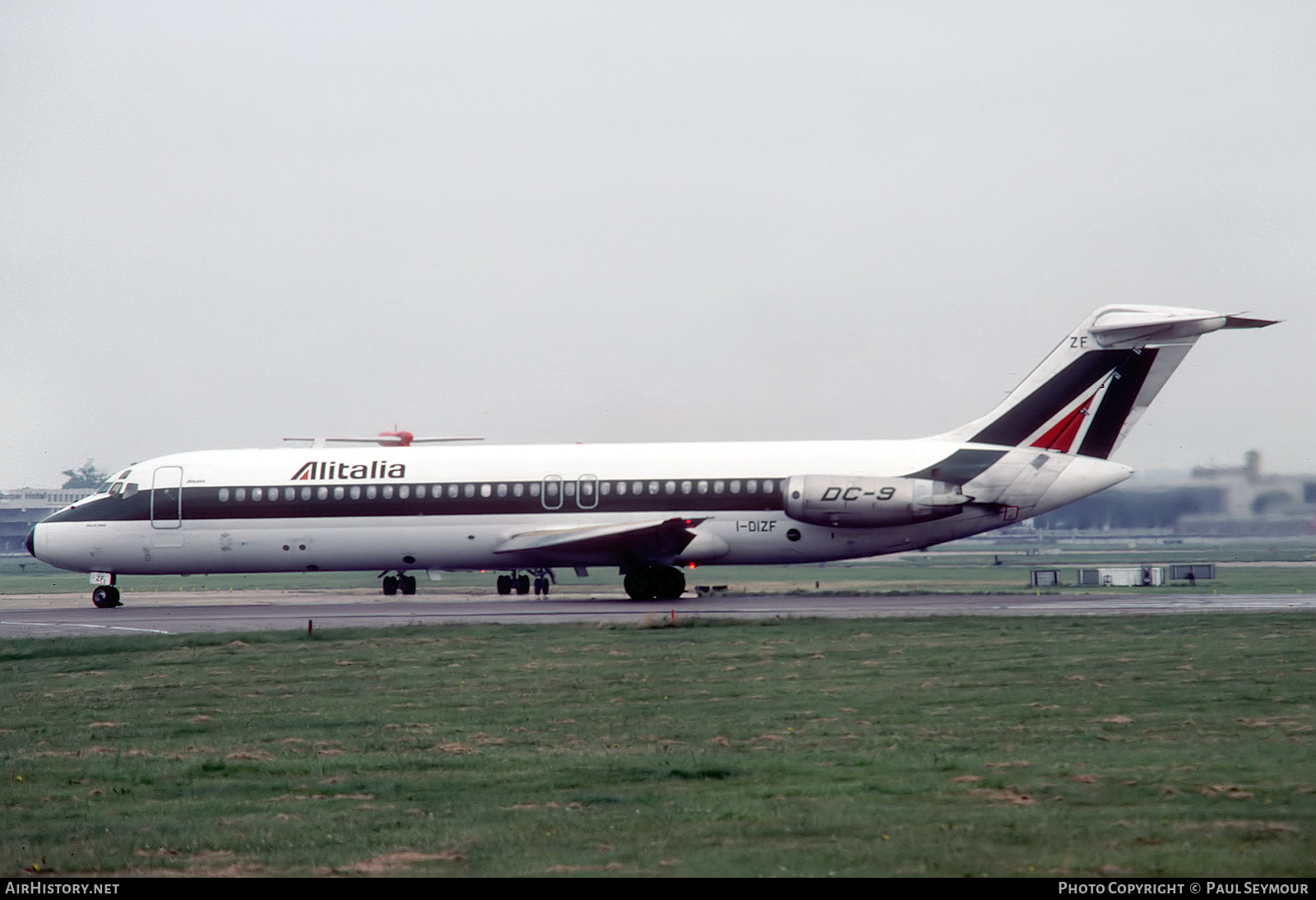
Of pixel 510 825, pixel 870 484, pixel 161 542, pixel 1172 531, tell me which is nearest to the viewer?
pixel 510 825

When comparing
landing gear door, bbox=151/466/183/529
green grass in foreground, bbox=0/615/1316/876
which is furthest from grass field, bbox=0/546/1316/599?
green grass in foreground, bbox=0/615/1316/876

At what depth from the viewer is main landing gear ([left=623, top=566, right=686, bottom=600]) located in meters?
36.9

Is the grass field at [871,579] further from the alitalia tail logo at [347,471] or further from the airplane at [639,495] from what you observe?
the alitalia tail logo at [347,471]

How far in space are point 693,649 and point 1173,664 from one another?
743cm

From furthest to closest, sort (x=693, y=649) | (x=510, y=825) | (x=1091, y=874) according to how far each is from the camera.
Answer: (x=693, y=649) → (x=510, y=825) → (x=1091, y=874)

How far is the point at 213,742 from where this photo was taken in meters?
14.1

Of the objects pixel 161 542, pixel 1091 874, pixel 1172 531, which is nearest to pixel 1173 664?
pixel 1091 874

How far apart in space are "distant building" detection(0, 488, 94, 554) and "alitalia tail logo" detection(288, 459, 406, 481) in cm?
7854

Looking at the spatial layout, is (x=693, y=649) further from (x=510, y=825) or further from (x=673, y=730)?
(x=510, y=825)

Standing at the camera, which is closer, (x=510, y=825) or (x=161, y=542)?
(x=510, y=825)

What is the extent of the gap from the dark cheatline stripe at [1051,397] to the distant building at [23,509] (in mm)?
90837

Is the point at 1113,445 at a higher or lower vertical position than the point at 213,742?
higher

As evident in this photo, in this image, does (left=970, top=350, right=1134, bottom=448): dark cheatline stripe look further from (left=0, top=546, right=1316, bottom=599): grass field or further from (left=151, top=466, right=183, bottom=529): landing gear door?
(left=151, top=466, right=183, bottom=529): landing gear door

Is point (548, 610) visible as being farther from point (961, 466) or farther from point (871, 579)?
point (871, 579)
